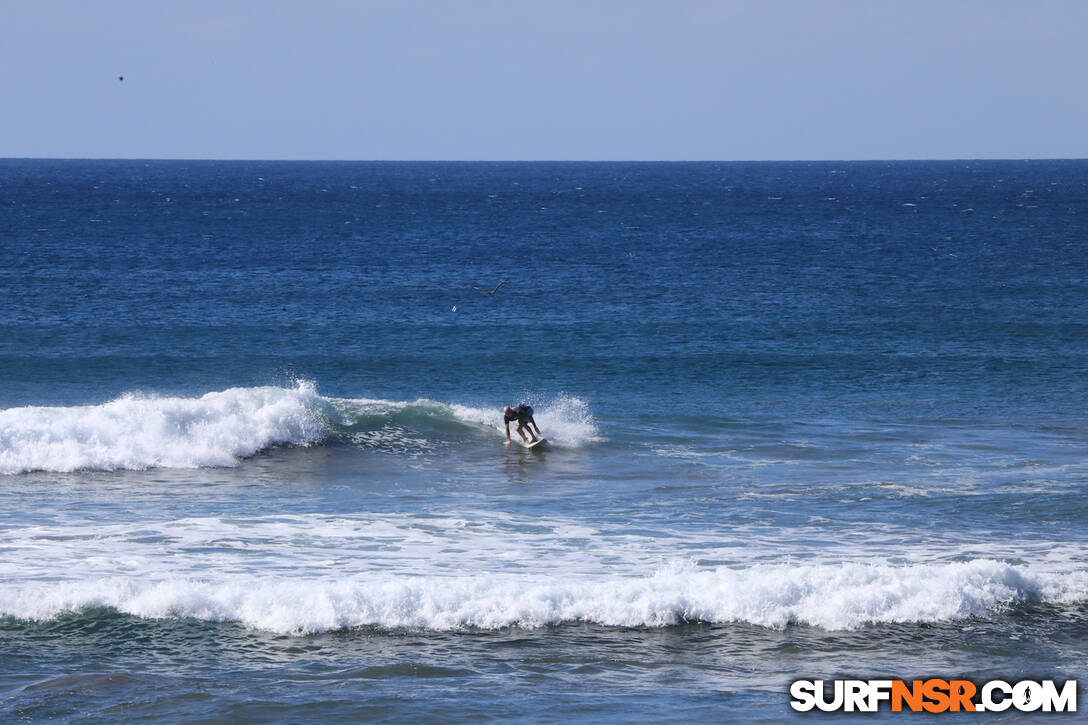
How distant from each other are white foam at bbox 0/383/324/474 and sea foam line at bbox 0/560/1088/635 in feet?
26.6

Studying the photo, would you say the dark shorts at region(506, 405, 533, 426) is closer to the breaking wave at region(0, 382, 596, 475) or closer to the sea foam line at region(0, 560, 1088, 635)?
the breaking wave at region(0, 382, 596, 475)

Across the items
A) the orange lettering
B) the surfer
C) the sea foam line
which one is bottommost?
the orange lettering

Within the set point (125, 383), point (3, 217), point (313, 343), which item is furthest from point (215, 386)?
point (3, 217)

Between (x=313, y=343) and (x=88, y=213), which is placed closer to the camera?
(x=313, y=343)

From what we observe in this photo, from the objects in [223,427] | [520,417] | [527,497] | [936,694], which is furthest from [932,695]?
[223,427]

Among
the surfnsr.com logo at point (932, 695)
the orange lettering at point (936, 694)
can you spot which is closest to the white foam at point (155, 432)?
the surfnsr.com logo at point (932, 695)

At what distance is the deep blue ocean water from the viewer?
1406cm

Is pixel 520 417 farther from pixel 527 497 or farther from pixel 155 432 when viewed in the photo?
pixel 155 432

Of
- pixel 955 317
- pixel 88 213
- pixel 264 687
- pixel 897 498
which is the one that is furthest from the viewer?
pixel 88 213

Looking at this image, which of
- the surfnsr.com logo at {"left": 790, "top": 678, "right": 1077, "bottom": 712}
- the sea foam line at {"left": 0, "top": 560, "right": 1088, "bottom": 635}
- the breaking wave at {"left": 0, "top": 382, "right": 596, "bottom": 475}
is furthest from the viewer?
the breaking wave at {"left": 0, "top": 382, "right": 596, "bottom": 475}

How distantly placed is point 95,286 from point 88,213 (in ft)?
180

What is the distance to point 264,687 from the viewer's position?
13.3 meters

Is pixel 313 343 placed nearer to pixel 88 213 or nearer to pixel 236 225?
pixel 236 225

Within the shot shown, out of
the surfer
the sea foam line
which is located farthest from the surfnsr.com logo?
the surfer
